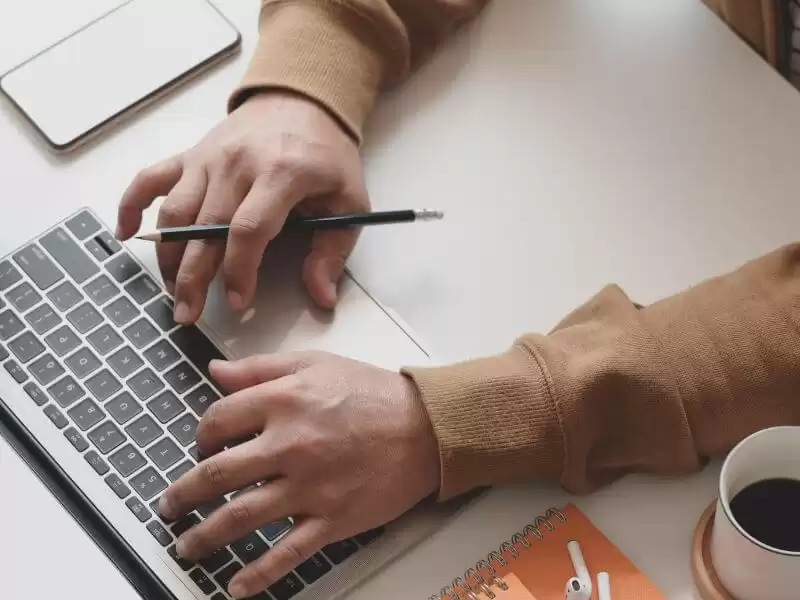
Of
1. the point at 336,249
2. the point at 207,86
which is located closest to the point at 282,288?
the point at 336,249

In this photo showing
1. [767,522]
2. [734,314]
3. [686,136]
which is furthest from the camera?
[686,136]

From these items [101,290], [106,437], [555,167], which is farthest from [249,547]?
[555,167]

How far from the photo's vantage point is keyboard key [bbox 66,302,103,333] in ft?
2.57

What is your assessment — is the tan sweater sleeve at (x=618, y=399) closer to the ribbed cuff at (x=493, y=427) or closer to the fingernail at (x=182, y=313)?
the ribbed cuff at (x=493, y=427)

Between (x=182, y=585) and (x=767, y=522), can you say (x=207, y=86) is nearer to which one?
(x=182, y=585)

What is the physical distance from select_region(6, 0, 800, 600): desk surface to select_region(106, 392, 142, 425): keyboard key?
0.19m

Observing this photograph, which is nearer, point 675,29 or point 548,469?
point 548,469

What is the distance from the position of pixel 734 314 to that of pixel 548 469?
164 millimetres

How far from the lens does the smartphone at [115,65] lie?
2.89 ft

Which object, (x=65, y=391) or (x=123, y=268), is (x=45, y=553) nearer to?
(x=65, y=391)

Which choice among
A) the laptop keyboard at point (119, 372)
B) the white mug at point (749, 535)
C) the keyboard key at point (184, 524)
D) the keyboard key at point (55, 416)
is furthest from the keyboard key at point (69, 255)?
the white mug at point (749, 535)

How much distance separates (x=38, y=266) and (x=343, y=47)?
29cm

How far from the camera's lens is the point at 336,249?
2.67ft

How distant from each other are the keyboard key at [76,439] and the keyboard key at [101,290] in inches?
4.0
